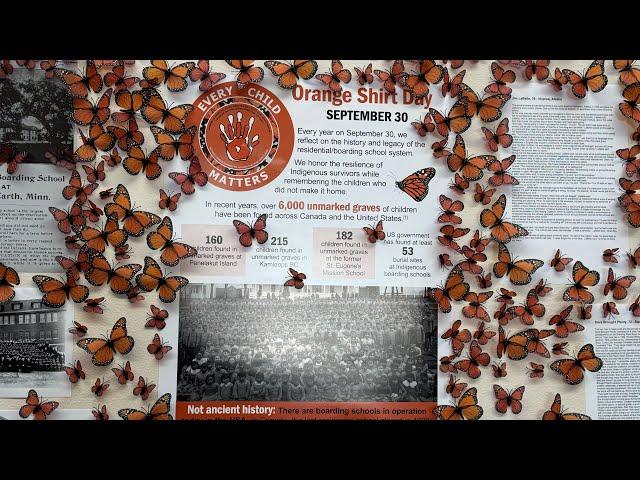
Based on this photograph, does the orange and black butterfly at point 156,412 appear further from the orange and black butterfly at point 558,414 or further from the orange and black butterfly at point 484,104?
the orange and black butterfly at point 484,104

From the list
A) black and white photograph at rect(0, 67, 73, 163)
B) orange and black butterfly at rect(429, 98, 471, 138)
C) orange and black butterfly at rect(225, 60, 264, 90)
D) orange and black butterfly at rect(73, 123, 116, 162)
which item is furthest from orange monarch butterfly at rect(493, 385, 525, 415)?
black and white photograph at rect(0, 67, 73, 163)

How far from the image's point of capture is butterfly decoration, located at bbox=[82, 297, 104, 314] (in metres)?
1.97

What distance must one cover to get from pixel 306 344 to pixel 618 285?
1.18 metres

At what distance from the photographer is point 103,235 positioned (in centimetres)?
198

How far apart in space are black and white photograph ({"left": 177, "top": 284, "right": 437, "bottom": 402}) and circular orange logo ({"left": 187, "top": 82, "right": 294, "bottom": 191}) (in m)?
0.41

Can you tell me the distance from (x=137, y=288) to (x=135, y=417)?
18.2 inches

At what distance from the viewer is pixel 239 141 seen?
2023 millimetres

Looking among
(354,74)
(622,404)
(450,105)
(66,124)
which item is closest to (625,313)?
(622,404)

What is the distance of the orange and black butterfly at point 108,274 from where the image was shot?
1.98 metres

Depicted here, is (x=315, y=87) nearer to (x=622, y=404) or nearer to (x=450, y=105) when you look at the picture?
(x=450, y=105)

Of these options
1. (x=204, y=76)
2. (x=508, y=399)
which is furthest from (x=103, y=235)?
(x=508, y=399)

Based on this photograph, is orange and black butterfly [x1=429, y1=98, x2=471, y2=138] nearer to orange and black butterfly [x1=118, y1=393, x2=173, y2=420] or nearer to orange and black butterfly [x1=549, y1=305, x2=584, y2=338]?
orange and black butterfly [x1=549, y1=305, x2=584, y2=338]

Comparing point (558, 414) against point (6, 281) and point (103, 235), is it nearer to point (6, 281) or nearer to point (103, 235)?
point (103, 235)

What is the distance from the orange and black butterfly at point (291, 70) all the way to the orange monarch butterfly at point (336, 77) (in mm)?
42
